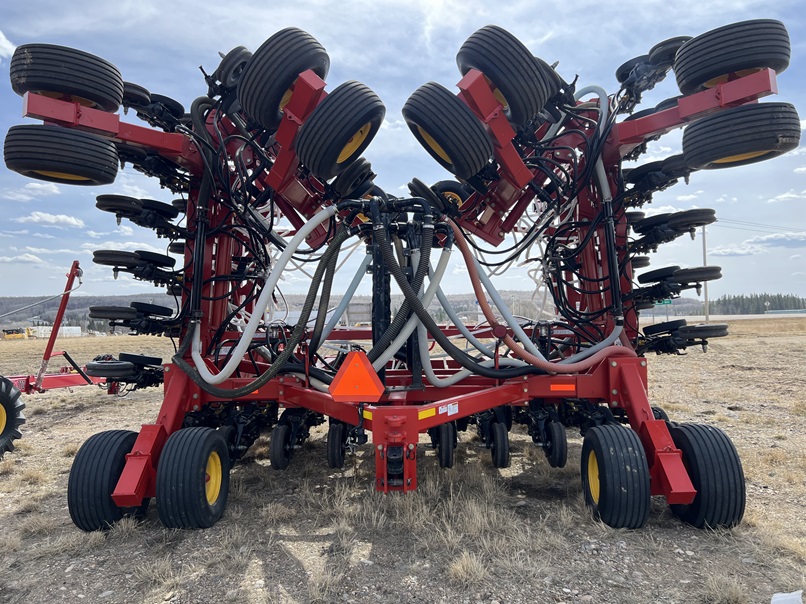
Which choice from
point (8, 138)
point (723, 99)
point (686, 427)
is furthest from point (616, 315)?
point (8, 138)

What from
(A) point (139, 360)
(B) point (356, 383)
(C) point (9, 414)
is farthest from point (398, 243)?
(C) point (9, 414)

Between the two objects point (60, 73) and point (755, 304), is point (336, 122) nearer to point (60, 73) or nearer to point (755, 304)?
point (60, 73)

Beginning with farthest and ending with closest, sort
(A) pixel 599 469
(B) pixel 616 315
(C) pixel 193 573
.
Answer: (B) pixel 616 315
(A) pixel 599 469
(C) pixel 193 573

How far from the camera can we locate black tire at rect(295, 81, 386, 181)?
145 inches

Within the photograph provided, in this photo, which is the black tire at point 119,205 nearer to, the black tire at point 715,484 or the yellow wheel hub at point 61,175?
the yellow wheel hub at point 61,175

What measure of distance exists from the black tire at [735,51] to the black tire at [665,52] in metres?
0.47

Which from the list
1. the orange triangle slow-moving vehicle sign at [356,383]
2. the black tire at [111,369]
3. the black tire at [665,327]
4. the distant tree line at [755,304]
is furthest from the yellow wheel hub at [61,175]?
the distant tree line at [755,304]

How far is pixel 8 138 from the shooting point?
11.9ft

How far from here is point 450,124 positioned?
3744mm

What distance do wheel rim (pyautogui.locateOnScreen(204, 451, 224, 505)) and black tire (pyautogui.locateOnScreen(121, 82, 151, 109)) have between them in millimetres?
2877

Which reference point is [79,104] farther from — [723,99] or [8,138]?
[723,99]

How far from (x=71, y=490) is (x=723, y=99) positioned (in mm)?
5150

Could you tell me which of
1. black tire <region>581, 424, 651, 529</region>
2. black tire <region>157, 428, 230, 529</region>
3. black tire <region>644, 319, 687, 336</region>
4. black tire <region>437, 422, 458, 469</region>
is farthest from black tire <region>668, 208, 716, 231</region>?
black tire <region>157, 428, 230, 529</region>

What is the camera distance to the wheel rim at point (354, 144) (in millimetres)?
3924
